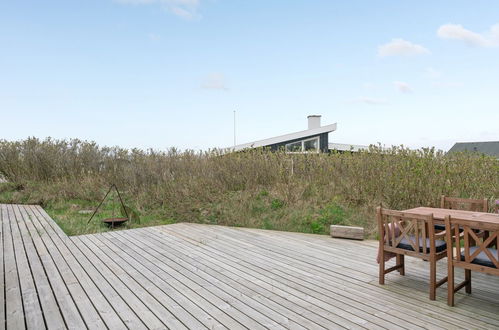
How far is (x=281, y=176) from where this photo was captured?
7.93 metres

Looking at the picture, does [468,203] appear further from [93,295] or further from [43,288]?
[43,288]

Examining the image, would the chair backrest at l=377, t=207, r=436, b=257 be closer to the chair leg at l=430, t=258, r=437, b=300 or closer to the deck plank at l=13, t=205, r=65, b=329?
the chair leg at l=430, t=258, r=437, b=300

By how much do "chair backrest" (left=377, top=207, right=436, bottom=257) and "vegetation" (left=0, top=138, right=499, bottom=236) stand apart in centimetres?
253

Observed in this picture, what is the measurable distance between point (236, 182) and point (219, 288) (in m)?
5.14

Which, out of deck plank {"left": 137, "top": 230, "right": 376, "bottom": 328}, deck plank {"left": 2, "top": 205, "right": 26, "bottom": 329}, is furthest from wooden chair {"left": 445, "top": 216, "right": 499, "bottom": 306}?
deck plank {"left": 2, "top": 205, "right": 26, "bottom": 329}

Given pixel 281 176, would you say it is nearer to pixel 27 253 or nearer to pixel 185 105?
pixel 27 253

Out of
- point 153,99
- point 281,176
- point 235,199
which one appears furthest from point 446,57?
point 153,99

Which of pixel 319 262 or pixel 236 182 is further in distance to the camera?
pixel 236 182

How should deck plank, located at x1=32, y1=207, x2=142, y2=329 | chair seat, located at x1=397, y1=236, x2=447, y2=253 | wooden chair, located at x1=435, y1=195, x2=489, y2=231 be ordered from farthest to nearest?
wooden chair, located at x1=435, y1=195, x2=489, y2=231 < chair seat, located at x1=397, y1=236, x2=447, y2=253 < deck plank, located at x1=32, y1=207, x2=142, y2=329

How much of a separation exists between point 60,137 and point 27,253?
767 centimetres

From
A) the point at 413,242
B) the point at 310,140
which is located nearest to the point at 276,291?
the point at 413,242

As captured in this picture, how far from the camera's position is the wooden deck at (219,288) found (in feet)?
7.96

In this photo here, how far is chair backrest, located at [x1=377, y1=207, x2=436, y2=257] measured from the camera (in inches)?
109

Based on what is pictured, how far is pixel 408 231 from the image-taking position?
302 cm
